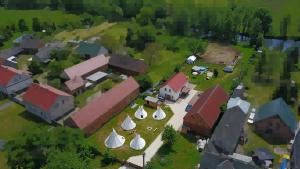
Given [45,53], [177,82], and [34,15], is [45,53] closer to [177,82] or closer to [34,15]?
[177,82]

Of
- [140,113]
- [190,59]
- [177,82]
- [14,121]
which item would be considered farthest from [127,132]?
[190,59]

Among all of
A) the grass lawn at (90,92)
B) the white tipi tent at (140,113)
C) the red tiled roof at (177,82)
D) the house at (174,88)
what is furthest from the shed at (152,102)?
the grass lawn at (90,92)

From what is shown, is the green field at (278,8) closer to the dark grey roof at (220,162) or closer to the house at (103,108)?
the house at (103,108)

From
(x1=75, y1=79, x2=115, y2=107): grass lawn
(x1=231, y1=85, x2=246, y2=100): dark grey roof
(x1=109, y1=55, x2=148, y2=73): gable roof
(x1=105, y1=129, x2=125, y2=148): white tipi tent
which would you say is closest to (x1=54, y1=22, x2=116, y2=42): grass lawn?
(x1=109, y1=55, x2=148, y2=73): gable roof

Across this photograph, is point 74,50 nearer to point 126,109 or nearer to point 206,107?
point 126,109

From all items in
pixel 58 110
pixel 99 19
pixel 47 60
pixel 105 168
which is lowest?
pixel 105 168

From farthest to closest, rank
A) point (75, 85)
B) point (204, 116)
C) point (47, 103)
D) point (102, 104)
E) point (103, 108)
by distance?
point (75, 85) < point (102, 104) < point (47, 103) < point (103, 108) < point (204, 116)

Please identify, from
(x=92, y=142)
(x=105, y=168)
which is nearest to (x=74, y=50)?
(x=92, y=142)
